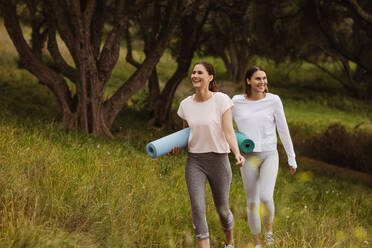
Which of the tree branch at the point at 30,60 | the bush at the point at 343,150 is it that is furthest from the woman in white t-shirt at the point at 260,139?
the bush at the point at 343,150

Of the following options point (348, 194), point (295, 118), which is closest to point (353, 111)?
point (295, 118)

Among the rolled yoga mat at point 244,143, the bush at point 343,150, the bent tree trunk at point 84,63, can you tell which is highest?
the bent tree trunk at point 84,63

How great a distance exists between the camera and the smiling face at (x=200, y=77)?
4.39m

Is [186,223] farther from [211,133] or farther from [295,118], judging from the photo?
→ [295,118]

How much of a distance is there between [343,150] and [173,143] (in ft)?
34.2

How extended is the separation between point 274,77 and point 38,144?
31.1m

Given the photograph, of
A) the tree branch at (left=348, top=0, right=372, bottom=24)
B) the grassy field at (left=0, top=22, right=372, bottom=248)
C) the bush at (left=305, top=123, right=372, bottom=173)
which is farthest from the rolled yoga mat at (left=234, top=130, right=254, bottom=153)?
the bush at (left=305, top=123, right=372, bottom=173)

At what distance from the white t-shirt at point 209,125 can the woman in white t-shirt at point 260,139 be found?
2.19ft

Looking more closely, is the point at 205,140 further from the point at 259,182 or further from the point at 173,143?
the point at 259,182

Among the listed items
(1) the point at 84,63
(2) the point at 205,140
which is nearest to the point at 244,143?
(2) the point at 205,140

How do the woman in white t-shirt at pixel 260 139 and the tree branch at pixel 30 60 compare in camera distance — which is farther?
the tree branch at pixel 30 60

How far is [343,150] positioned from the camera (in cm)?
1359

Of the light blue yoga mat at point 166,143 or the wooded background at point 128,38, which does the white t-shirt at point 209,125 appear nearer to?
the light blue yoga mat at point 166,143

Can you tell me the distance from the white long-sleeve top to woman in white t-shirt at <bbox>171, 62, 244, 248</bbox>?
615 mm
